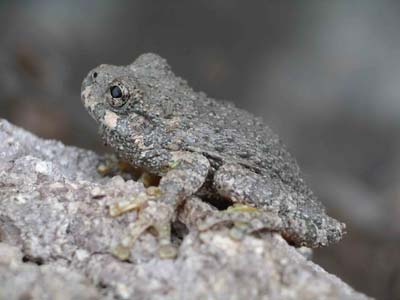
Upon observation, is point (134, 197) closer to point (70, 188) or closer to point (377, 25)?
point (70, 188)

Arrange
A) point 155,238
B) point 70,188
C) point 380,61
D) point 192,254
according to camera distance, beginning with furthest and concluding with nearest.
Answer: point 380,61, point 70,188, point 155,238, point 192,254

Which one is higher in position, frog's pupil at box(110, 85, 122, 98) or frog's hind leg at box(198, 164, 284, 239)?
frog's pupil at box(110, 85, 122, 98)

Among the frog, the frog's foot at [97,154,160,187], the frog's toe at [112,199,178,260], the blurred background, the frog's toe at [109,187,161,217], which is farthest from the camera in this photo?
the blurred background

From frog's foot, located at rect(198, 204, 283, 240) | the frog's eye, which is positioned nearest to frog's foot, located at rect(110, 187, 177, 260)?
frog's foot, located at rect(198, 204, 283, 240)

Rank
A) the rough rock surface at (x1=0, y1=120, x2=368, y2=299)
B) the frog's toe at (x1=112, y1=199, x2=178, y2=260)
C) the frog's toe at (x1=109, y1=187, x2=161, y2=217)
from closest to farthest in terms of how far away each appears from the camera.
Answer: the rough rock surface at (x1=0, y1=120, x2=368, y2=299) → the frog's toe at (x1=112, y1=199, x2=178, y2=260) → the frog's toe at (x1=109, y1=187, x2=161, y2=217)

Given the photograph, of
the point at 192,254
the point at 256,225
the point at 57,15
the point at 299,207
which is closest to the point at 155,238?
the point at 192,254

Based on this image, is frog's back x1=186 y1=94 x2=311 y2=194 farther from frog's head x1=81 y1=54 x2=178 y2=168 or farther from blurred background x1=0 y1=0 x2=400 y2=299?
blurred background x1=0 y1=0 x2=400 y2=299

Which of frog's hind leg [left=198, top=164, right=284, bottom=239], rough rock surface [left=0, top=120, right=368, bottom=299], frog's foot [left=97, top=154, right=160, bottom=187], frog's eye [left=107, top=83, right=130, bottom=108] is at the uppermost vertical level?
frog's eye [left=107, top=83, right=130, bottom=108]

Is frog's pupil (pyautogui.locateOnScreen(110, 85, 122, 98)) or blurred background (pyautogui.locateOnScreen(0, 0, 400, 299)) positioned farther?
blurred background (pyautogui.locateOnScreen(0, 0, 400, 299))
